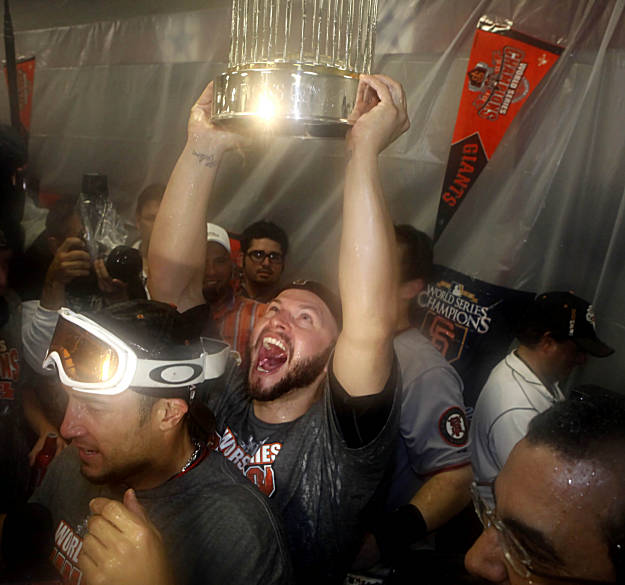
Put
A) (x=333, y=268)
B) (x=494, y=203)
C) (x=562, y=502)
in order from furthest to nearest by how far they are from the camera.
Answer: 1. (x=333, y=268)
2. (x=494, y=203)
3. (x=562, y=502)

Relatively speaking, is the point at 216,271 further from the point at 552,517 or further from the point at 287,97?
the point at 552,517

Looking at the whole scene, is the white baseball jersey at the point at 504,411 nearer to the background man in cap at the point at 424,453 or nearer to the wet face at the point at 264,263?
the background man in cap at the point at 424,453

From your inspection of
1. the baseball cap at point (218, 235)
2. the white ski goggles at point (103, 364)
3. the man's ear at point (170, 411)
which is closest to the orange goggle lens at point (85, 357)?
the white ski goggles at point (103, 364)

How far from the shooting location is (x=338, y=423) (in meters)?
1.20

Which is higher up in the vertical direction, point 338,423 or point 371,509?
point 338,423

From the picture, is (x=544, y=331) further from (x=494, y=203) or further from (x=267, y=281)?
(x=267, y=281)

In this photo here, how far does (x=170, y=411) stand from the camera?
122 centimetres

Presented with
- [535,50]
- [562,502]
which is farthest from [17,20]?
[562,502]

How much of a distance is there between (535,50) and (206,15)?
1545mm

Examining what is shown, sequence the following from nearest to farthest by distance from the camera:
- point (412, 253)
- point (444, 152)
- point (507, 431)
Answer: point (507, 431) → point (412, 253) → point (444, 152)

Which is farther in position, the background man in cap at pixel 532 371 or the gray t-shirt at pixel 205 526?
the background man in cap at pixel 532 371

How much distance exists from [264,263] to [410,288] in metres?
0.77

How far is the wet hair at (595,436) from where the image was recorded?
0.76 meters

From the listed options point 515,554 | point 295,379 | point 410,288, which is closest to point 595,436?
point 515,554
